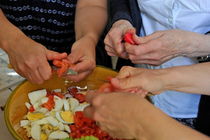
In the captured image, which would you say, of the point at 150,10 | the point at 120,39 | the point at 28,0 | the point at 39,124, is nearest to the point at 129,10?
the point at 150,10

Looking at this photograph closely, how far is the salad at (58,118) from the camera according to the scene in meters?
0.87

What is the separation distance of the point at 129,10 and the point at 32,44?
0.36 meters

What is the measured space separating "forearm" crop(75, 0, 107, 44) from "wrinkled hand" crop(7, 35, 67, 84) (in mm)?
183

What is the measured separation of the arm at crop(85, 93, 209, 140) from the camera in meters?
0.58

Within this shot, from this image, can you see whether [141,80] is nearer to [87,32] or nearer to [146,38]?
[146,38]

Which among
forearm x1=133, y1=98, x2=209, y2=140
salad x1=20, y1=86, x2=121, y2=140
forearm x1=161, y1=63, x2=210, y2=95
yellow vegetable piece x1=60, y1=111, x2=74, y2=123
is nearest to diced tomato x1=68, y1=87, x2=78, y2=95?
salad x1=20, y1=86, x2=121, y2=140

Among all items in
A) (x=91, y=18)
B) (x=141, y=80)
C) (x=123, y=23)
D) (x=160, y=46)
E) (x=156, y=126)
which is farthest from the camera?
(x=91, y=18)

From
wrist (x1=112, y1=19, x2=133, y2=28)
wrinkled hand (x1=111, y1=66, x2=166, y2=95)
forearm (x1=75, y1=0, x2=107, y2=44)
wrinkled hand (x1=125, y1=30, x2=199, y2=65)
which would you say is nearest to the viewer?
wrinkled hand (x1=111, y1=66, x2=166, y2=95)

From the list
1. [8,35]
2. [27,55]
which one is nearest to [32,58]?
[27,55]

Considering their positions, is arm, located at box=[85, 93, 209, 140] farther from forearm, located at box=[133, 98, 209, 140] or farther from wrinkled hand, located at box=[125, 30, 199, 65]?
wrinkled hand, located at box=[125, 30, 199, 65]

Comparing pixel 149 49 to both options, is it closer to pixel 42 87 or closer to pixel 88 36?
pixel 88 36

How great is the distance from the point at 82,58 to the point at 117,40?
13 cm

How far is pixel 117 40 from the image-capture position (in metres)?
0.91

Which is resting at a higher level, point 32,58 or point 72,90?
point 32,58
